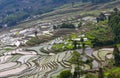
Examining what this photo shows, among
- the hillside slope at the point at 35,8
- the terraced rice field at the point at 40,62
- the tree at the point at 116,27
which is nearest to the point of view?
the terraced rice field at the point at 40,62

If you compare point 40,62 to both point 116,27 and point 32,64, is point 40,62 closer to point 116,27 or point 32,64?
point 32,64

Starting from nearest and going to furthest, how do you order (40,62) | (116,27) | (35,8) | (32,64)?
(32,64)
(40,62)
(116,27)
(35,8)

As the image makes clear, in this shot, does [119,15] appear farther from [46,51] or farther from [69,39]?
[46,51]

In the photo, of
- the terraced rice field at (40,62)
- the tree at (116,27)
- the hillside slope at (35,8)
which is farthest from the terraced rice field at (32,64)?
the hillside slope at (35,8)

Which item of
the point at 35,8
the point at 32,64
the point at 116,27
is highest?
the point at 116,27

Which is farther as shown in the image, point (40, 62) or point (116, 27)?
point (116, 27)

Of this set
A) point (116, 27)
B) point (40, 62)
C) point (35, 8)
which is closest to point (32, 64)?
point (40, 62)

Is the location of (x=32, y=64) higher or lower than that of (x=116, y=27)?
lower

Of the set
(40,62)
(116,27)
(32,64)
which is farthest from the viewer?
(116,27)

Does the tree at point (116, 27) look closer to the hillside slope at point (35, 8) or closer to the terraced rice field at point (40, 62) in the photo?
the terraced rice field at point (40, 62)

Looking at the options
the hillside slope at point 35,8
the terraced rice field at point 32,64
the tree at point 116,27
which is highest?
the tree at point 116,27

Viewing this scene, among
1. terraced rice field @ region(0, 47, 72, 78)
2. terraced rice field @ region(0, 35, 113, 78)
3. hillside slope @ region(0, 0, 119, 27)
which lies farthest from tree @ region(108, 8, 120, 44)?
hillside slope @ region(0, 0, 119, 27)
